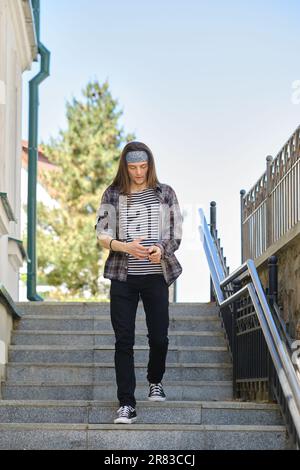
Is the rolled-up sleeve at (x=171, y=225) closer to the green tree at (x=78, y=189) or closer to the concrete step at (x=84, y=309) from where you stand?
the concrete step at (x=84, y=309)

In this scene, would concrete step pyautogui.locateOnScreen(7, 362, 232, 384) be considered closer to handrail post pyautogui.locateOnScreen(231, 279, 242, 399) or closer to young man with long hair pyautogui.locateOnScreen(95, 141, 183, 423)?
handrail post pyautogui.locateOnScreen(231, 279, 242, 399)

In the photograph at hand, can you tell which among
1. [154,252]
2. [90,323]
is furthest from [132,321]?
[90,323]

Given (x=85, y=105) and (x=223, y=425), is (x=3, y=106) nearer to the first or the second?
(x=223, y=425)

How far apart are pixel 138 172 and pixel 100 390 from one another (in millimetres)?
2198

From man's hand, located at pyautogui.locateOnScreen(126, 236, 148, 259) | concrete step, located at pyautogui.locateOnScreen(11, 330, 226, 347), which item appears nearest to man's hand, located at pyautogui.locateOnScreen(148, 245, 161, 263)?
man's hand, located at pyautogui.locateOnScreen(126, 236, 148, 259)

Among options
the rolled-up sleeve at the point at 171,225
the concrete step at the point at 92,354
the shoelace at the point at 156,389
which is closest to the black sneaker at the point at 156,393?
the shoelace at the point at 156,389

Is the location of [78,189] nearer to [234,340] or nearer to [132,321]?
[234,340]

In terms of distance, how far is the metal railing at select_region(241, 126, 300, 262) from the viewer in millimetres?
9617

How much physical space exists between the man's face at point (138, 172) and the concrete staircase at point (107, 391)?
56.1 inches

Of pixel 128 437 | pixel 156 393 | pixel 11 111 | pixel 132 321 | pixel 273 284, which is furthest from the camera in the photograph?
pixel 11 111

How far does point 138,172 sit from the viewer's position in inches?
293

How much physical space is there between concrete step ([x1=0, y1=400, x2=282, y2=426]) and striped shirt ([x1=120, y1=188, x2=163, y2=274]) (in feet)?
2.89
